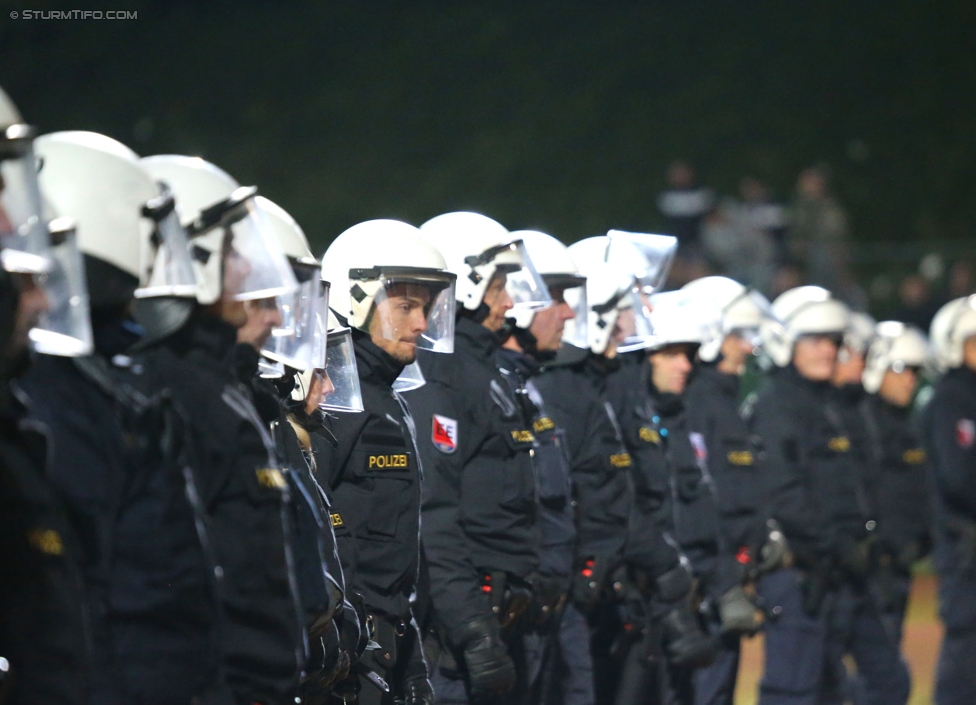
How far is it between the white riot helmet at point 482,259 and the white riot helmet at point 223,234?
87.9 inches

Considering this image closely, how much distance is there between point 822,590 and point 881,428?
202 centimetres

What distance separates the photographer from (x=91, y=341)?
2953 mm

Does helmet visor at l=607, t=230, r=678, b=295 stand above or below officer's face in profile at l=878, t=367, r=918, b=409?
above

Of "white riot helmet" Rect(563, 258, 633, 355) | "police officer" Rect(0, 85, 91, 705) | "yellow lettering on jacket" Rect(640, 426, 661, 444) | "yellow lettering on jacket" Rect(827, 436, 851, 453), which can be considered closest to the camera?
"police officer" Rect(0, 85, 91, 705)

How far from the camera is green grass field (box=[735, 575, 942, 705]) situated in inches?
404

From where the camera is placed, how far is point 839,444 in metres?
8.91

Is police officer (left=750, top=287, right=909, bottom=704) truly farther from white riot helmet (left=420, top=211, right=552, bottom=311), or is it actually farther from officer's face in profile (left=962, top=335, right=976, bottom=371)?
white riot helmet (left=420, top=211, right=552, bottom=311)

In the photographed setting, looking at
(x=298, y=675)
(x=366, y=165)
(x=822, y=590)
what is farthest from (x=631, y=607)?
Answer: (x=366, y=165)

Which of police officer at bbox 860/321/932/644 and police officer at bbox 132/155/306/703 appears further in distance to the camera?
police officer at bbox 860/321/932/644

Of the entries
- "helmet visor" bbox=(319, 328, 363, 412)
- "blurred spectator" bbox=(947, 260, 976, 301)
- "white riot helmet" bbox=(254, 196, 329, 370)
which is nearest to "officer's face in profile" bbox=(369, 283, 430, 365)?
"helmet visor" bbox=(319, 328, 363, 412)

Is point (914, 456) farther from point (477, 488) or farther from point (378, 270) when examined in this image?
point (378, 270)

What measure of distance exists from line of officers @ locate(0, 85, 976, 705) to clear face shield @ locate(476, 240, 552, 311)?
0.02m

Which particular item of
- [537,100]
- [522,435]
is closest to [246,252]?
[522,435]

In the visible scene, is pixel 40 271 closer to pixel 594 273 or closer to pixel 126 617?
pixel 126 617
